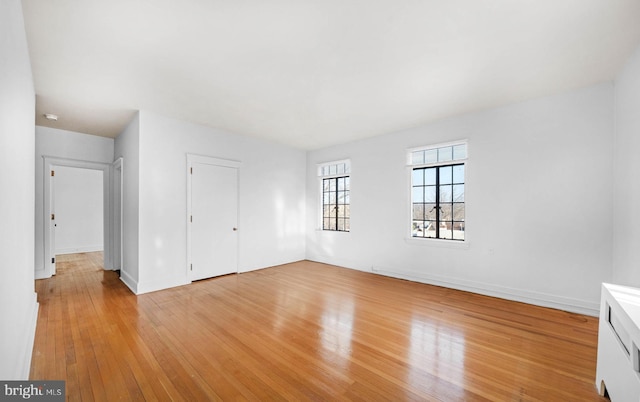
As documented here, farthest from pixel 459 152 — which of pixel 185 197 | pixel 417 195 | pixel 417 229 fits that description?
pixel 185 197

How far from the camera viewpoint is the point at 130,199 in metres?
4.22

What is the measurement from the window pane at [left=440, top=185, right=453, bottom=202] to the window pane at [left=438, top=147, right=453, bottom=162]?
46 cm

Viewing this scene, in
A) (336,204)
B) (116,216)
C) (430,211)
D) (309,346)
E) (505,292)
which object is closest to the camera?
(309,346)

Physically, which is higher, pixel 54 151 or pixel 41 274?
pixel 54 151

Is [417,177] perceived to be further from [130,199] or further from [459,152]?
[130,199]

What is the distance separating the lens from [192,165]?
4.45 metres

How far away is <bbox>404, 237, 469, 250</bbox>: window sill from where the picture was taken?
13.3 feet

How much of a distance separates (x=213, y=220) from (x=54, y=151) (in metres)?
3.14

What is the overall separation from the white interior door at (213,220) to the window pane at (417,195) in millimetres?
3354

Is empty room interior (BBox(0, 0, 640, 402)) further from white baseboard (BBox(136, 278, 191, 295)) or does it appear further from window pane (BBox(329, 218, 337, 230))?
window pane (BBox(329, 218, 337, 230))


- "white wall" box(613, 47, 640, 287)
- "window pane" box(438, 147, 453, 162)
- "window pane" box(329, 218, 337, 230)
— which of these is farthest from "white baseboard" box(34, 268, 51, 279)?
"white wall" box(613, 47, 640, 287)

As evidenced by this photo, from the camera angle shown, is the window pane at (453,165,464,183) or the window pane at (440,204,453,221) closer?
the window pane at (453,165,464,183)

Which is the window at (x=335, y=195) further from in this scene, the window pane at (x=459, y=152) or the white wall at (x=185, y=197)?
the window pane at (x=459, y=152)

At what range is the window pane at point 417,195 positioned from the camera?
15.1 feet
